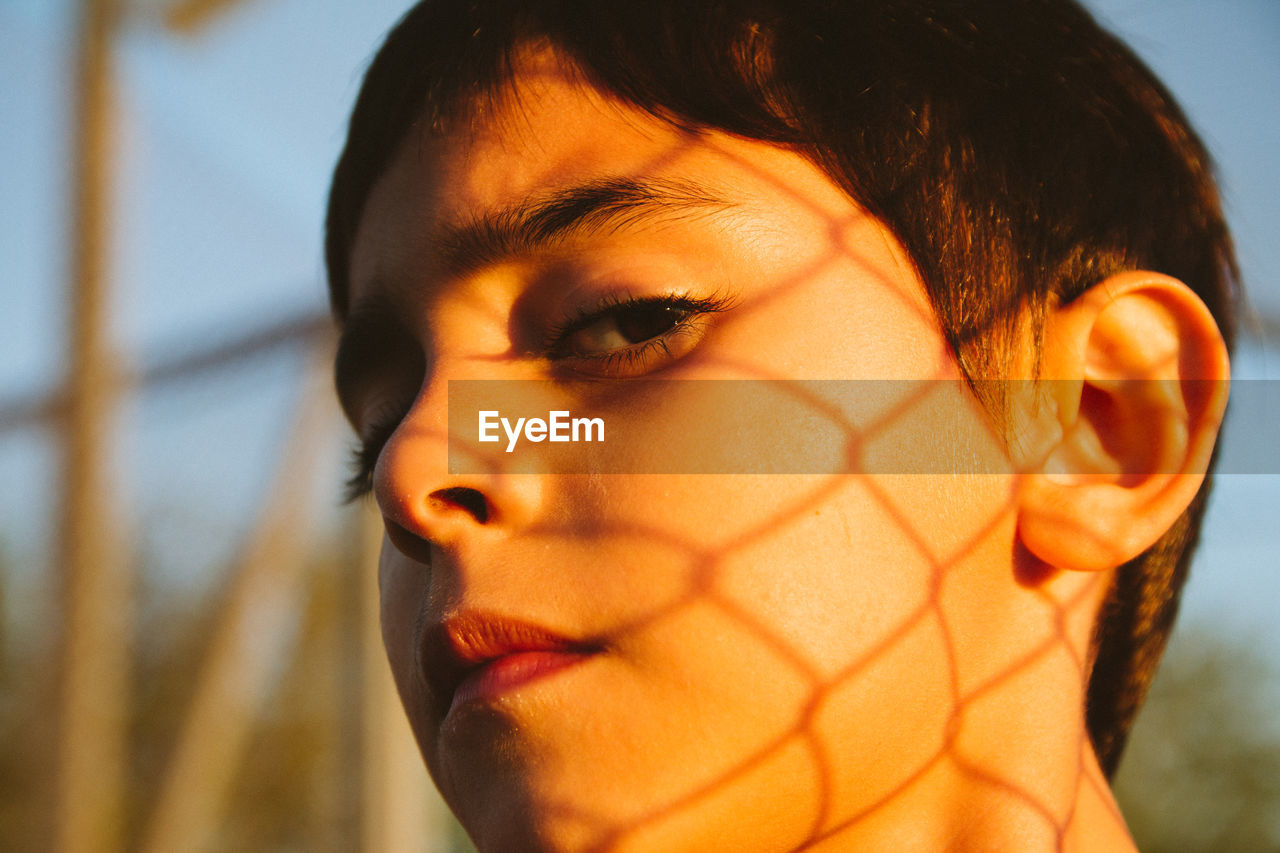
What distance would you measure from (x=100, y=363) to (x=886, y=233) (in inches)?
55.0

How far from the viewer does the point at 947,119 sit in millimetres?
526

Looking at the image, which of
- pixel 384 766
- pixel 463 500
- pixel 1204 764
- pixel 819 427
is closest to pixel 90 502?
pixel 384 766

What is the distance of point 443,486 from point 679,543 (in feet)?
0.38

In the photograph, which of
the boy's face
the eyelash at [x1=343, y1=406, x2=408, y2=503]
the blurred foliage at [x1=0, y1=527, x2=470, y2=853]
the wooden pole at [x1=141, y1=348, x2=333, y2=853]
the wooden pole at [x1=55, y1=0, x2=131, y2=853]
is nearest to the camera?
the boy's face

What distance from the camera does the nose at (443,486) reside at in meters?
0.42

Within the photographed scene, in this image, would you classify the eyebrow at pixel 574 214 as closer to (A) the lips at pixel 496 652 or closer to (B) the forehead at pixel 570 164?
(B) the forehead at pixel 570 164

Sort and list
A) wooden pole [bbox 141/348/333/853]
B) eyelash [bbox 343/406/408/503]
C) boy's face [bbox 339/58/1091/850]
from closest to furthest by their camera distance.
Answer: boy's face [bbox 339/58/1091/850] < eyelash [bbox 343/406/408/503] < wooden pole [bbox 141/348/333/853]

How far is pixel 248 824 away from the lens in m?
1.89

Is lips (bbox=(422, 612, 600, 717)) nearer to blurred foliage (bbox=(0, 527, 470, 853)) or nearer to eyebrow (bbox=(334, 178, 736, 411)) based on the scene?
eyebrow (bbox=(334, 178, 736, 411))

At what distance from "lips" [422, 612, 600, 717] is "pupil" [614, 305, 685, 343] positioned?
15 cm

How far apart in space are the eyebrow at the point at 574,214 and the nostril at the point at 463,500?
0.11m

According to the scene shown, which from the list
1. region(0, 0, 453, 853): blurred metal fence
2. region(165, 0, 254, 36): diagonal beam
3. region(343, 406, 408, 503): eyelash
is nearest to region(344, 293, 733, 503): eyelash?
region(343, 406, 408, 503): eyelash

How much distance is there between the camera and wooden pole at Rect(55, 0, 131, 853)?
1449mm

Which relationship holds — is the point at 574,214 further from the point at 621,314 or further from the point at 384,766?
the point at 384,766
